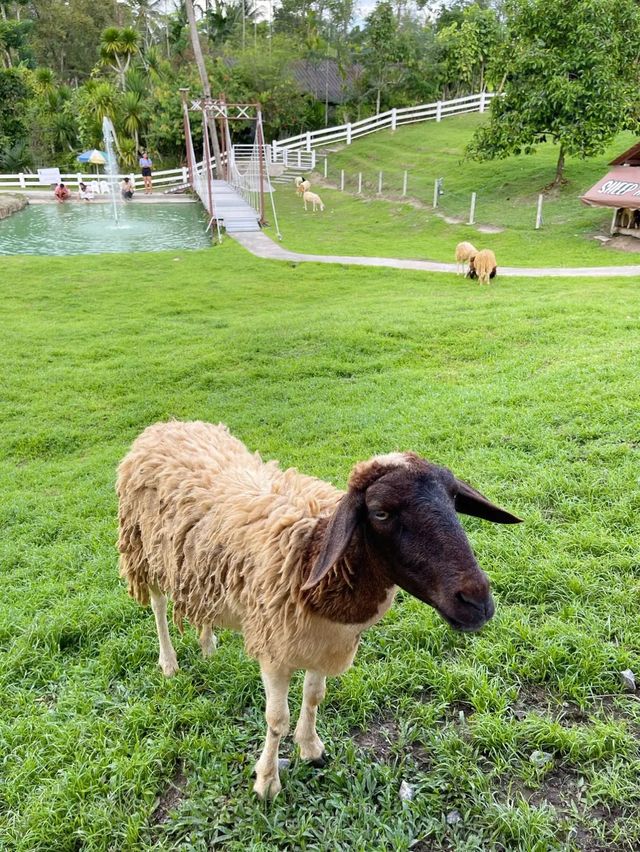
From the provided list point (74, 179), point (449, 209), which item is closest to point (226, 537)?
point (449, 209)

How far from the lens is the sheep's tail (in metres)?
3.22

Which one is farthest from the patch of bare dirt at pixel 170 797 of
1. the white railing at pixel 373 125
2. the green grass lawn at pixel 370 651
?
the white railing at pixel 373 125

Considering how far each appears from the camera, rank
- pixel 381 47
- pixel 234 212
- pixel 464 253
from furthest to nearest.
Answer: pixel 381 47
pixel 234 212
pixel 464 253

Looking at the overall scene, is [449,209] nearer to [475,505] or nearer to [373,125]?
[373,125]

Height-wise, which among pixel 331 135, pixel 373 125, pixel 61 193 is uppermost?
pixel 373 125

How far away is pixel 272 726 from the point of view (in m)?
2.49

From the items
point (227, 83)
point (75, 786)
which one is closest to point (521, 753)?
point (75, 786)

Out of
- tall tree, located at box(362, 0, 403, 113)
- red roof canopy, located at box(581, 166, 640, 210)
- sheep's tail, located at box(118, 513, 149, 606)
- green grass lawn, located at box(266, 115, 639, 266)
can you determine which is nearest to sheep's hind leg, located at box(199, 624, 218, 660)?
sheep's tail, located at box(118, 513, 149, 606)

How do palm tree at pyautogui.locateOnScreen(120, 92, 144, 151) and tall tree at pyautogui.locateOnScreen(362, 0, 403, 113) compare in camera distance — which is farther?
tall tree at pyautogui.locateOnScreen(362, 0, 403, 113)

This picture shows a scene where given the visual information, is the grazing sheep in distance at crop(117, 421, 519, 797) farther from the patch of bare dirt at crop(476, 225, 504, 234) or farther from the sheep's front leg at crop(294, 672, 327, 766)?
the patch of bare dirt at crop(476, 225, 504, 234)

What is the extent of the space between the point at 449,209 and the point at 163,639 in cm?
2140

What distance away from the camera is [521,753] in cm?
257

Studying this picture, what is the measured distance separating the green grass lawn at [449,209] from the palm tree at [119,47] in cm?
1899

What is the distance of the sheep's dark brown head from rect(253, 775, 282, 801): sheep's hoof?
1.16 meters
